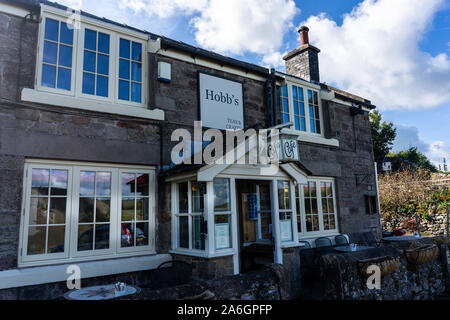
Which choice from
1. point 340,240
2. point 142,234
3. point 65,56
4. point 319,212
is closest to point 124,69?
point 65,56

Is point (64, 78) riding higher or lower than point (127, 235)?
higher

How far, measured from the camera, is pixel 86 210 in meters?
5.32

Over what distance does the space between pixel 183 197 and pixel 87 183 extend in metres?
1.69

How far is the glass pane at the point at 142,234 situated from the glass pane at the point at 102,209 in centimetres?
59

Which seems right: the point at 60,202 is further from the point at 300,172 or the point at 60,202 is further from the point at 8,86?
the point at 300,172

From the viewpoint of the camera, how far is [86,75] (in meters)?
5.69

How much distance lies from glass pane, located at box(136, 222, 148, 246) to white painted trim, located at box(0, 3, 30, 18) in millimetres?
4024

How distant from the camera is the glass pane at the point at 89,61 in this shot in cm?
569

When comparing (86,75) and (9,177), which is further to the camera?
(86,75)

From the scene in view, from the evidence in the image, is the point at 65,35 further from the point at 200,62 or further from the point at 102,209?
the point at 102,209
